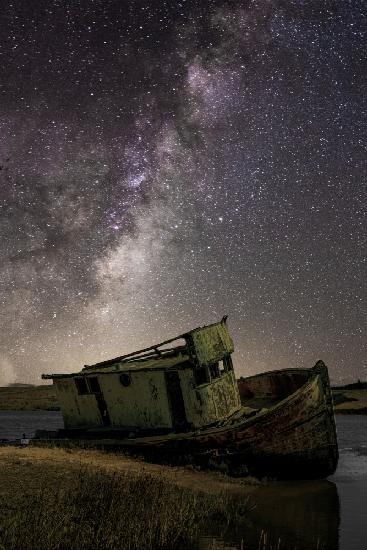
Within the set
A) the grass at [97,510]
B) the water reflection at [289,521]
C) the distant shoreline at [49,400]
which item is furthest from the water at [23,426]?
the grass at [97,510]

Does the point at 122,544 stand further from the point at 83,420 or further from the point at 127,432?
the point at 83,420

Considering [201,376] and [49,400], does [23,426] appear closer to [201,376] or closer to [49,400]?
[201,376]

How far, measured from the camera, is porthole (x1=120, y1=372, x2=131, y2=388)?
17.4 m

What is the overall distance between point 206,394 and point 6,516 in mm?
9588

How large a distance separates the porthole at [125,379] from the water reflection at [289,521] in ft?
17.6

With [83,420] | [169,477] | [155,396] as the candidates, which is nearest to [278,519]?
[169,477]

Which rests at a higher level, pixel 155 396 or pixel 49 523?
pixel 155 396

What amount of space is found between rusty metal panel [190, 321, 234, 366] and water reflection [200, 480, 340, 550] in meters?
4.20

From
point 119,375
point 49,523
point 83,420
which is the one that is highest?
point 119,375

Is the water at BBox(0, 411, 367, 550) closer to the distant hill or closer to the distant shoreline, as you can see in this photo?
the distant shoreline

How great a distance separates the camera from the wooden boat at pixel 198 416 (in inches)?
616

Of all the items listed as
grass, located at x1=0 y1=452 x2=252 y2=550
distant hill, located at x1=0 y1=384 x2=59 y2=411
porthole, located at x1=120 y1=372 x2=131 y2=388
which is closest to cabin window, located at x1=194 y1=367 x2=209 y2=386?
porthole, located at x1=120 y1=372 x2=131 y2=388

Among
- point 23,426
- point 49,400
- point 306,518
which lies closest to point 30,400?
point 49,400

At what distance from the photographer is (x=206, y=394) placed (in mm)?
16703
